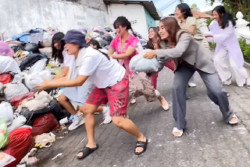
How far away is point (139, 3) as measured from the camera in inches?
805

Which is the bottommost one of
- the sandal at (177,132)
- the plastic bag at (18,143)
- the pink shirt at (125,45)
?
the sandal at (177,132)

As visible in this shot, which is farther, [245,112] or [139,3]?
[139,3]

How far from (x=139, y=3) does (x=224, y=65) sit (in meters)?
15.1

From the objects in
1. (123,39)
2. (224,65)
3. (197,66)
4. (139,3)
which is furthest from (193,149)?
(139,3)

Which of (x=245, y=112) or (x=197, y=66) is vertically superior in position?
(x=197, y=66)

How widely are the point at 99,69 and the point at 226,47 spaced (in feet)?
11.2

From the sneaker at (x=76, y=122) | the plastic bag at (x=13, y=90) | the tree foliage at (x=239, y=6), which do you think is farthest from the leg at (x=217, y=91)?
the tree foliage at (x=239, y=6)

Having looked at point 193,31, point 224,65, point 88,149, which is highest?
point 193,31

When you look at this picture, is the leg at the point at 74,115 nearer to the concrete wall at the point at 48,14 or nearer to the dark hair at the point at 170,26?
the dark hair at the point at 170,26

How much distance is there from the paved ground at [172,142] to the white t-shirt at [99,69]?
3.10 feet

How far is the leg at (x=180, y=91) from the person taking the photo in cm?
394

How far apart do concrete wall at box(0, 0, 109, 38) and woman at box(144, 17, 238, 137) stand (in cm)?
663

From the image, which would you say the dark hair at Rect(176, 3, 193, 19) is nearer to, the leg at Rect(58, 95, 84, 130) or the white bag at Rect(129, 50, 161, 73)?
the white bag at Rect(129, 50, 161, 73)

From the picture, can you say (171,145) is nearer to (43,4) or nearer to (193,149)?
(193,149)
